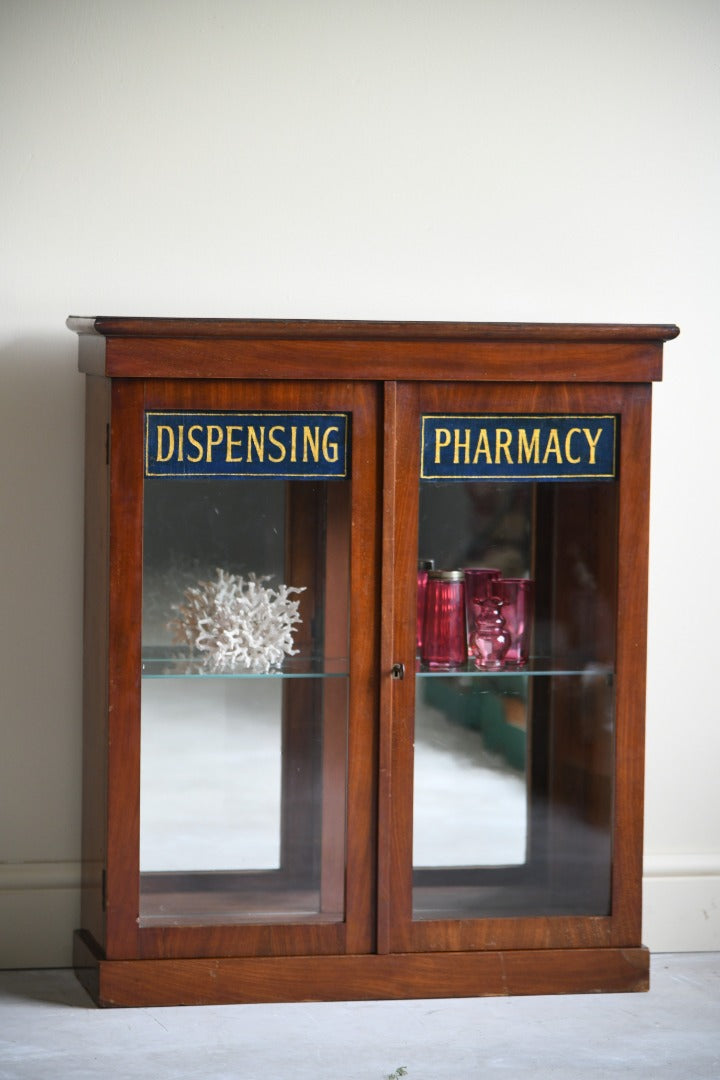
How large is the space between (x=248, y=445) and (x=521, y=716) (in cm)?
85

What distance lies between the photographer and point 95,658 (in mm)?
→ 3242

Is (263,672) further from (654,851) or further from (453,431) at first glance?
(654,851)

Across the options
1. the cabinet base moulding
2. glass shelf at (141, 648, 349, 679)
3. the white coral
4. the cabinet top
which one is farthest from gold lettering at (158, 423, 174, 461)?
the cabinet base moulding

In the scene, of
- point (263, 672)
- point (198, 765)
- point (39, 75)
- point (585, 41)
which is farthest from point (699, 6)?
point (198, 765)

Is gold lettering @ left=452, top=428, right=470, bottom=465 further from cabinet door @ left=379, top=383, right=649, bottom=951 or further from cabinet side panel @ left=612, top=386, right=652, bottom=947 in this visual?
cabinet side panel @ left=612, top=386, right=652, bottom=947

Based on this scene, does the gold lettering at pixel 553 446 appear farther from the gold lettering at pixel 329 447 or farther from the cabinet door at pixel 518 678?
the gold lettering at pixel 329 447

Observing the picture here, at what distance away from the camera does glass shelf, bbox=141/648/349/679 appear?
3.07 m

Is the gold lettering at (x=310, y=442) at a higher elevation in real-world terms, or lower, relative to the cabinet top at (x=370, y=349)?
lower

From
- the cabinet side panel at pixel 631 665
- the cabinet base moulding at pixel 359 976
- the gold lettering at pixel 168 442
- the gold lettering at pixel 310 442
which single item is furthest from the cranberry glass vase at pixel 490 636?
the gold lettering at pixel 168 442

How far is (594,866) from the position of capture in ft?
10.7

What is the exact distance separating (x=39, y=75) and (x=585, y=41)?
1288 mm

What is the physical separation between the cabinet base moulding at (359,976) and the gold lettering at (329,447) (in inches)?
41.1

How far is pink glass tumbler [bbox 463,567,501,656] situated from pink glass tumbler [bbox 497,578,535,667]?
0.02m

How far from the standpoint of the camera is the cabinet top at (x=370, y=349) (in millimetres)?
2965
